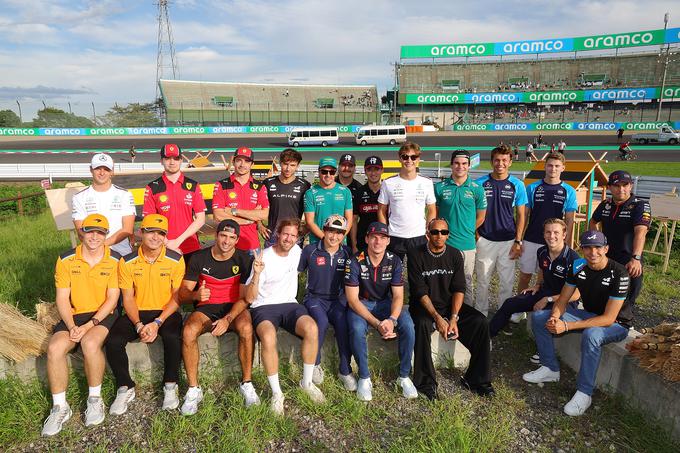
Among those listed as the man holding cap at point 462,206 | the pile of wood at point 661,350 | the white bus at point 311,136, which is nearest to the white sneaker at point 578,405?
the pile of wood at point 661,350

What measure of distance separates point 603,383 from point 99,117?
262ft

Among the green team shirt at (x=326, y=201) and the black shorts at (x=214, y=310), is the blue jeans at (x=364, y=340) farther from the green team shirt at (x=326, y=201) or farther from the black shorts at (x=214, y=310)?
the green team shirt at (x=326, y=201)

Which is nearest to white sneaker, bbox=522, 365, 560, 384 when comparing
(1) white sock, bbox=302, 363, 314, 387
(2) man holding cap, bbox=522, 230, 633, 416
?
(2) man holding cap, bbox=522, 230, 633, 416

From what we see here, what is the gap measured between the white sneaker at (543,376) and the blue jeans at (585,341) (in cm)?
5

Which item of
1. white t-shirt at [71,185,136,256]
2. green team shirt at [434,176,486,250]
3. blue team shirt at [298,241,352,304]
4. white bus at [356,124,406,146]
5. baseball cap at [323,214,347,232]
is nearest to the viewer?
baseball cap at [323,214,347,232]

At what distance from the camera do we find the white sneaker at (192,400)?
3857 millimetres

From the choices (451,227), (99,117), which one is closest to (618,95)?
(451,227)

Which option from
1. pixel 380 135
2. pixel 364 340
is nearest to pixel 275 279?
pixel 364 340

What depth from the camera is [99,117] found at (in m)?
69.1

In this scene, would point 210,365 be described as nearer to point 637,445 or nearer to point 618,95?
point 637,445

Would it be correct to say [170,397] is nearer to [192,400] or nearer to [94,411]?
[192,400]

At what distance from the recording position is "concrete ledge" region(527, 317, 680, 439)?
11.6 feet

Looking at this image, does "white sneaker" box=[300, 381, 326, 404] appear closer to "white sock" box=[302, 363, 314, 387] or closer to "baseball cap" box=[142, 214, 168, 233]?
"white sock" box=[302, 363, 314, 387]

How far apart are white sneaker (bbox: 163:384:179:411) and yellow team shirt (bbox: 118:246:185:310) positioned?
815 millimetres
